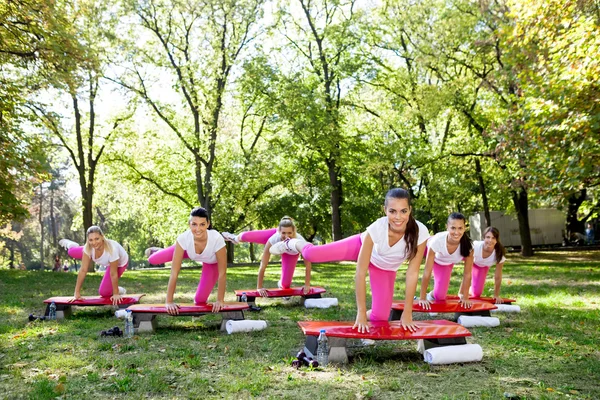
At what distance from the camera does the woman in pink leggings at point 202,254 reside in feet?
27.4

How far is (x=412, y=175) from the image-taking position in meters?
32.3

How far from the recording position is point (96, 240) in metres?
10.2

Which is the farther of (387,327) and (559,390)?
(387,327)

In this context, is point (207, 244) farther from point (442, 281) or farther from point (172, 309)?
point (442, 281)

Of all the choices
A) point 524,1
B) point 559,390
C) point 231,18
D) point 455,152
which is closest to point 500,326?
point 559,390

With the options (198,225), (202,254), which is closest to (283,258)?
(202,254)

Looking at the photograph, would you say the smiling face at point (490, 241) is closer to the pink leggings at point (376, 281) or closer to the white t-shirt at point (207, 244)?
the pink leggings at point (376, 281)

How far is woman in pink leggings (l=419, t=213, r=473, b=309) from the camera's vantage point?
8875 millimetres

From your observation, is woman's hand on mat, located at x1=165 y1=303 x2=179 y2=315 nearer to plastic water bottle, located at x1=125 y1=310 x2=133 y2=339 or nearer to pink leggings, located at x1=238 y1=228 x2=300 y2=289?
plastic water bottle, located at x1=125 y1=310 x2=133 y2=339

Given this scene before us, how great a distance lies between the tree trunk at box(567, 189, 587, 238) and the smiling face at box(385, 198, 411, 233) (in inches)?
Result: 1142

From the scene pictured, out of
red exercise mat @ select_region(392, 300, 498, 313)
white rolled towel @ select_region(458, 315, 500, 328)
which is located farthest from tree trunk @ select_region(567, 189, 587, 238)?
white rolled towel @ select_region(458, 315, 500, 328)

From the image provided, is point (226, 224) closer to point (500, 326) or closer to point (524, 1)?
point (524, 1)

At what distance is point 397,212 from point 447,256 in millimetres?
3722

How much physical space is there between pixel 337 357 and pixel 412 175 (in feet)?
89.2
